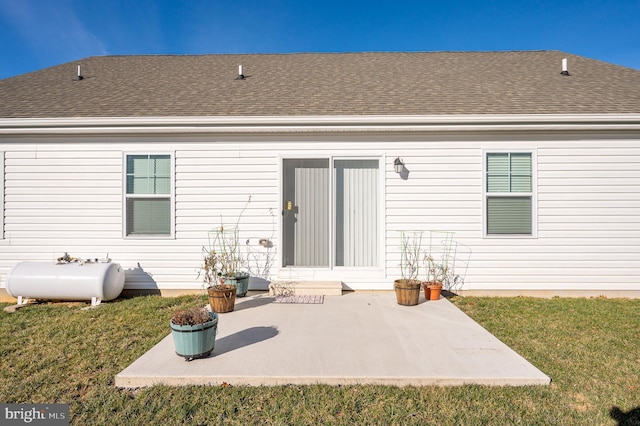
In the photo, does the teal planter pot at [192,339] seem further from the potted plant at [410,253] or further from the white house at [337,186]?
the potted plant at [410,253]

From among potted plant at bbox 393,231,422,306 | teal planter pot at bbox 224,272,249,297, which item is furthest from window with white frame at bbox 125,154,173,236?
potted plant at bbox 393,231,422,306

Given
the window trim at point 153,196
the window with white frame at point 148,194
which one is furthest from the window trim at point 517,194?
the window with white frame at point 148,194

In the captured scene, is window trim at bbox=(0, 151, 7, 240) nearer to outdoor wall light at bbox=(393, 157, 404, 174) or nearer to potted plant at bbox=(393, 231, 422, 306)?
outdoor wall light at bbox=(393, 157, 404, 174)

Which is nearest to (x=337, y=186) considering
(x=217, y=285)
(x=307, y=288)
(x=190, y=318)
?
(x=307, y=288)

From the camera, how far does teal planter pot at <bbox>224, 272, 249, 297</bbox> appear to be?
5.09m

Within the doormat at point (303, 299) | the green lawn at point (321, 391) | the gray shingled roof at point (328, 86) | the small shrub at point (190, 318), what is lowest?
the green lawn at point (321, 391)

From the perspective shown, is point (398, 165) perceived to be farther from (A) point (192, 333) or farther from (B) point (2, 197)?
(B) point (2, 197)

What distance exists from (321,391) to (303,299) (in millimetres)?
2527

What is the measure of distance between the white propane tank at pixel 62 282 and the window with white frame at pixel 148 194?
900mm

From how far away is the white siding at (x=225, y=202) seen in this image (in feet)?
18.3

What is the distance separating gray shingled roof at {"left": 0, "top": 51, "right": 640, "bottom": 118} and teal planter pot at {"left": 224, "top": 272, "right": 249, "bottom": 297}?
8.70 feet

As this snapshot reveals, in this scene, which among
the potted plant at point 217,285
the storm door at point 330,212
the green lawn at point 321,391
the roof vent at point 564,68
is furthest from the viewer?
the roof vent at point 564,68

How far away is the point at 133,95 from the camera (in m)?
6.35

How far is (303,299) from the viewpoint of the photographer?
17.0ft
